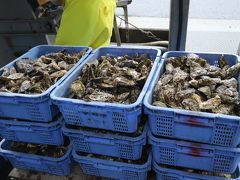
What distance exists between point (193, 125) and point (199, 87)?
0.63ft

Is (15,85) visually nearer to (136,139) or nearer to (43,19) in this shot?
(136,139)

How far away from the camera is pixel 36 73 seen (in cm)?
132

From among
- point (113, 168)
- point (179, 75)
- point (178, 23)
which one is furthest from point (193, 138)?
point (178, 23)

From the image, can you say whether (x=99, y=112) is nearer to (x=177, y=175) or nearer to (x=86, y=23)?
(x=177, y=175)

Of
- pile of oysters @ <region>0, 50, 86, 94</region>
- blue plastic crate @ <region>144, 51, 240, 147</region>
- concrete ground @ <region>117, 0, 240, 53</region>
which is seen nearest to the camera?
blue plastic crate @ <region>144, 51, 240, 147</region>

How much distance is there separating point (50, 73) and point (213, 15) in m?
2.35

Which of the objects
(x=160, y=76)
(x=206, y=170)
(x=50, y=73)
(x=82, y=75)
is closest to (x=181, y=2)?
(x=160, y=76)

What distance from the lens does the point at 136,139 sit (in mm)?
1080

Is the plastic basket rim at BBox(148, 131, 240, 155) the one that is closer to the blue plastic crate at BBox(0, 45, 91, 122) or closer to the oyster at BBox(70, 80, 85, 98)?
the oyster at BBox(70, 80, 85, 98)

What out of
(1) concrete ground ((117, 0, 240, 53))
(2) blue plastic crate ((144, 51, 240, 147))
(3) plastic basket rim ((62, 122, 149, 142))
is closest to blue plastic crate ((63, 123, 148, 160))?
(3) plastic basket rim ((62, 122, 149, 142))

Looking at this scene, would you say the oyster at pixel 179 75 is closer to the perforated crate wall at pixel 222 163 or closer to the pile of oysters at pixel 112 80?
the pile of oysters at pixel 112 80

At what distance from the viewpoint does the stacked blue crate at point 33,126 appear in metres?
1.16

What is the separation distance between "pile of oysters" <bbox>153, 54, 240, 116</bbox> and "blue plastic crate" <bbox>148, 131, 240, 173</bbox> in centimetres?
15

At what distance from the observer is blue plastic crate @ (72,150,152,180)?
3.86ft
